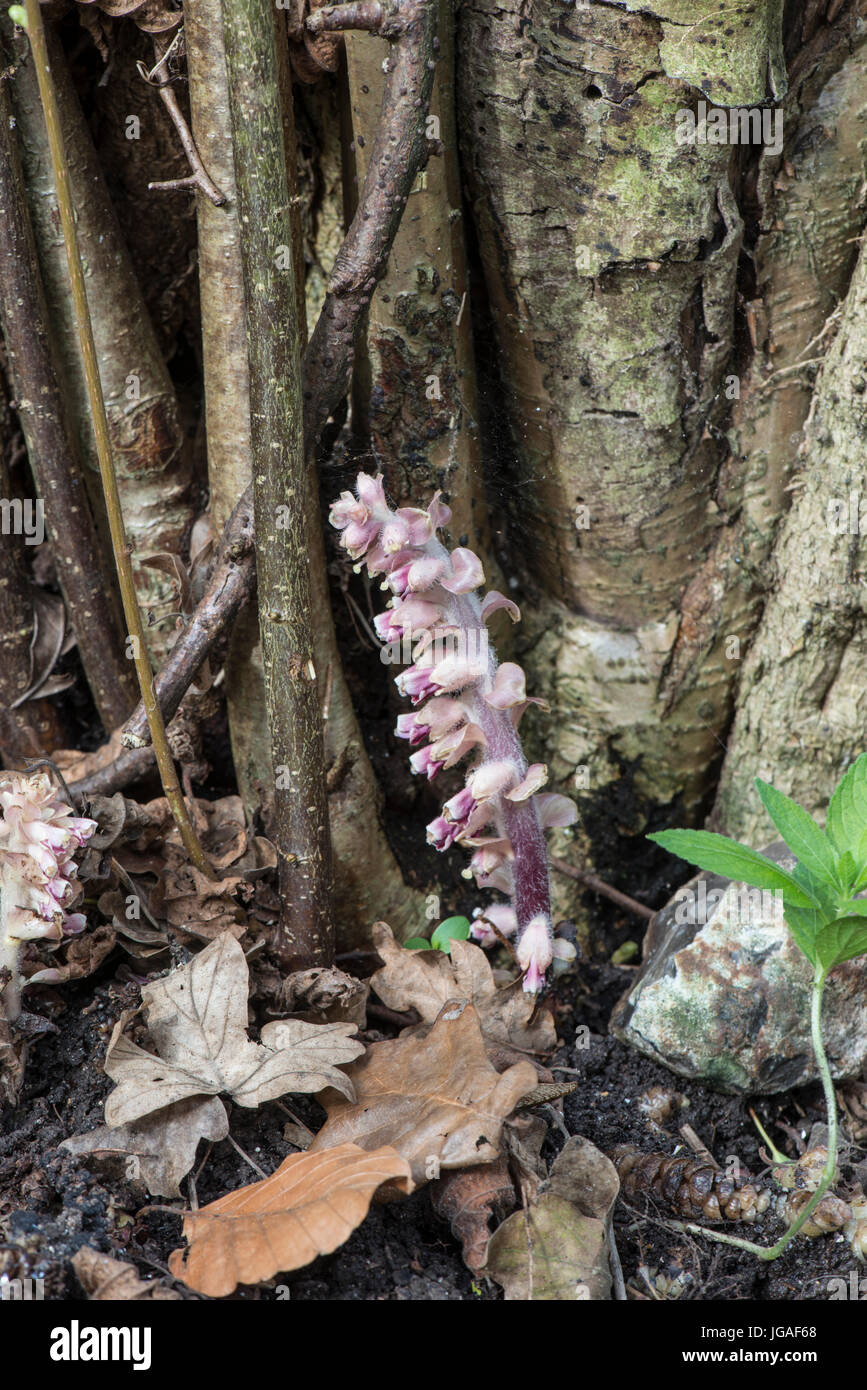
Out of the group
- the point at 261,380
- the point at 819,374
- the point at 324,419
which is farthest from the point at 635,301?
the point at 261,380

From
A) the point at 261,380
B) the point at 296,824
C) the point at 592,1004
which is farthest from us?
the point at 592,1004

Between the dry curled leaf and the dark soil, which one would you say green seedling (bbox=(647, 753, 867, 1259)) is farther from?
the dry curled leaf

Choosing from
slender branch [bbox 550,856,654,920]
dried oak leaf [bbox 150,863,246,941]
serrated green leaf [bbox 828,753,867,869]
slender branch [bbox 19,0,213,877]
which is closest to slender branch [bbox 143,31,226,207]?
slender branch [bbox 19,0,213,877]

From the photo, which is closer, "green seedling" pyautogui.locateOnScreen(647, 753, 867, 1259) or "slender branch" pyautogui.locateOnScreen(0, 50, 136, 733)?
"green seedling" pyautogui.locateOnScreen(647, 753, 867, 1259)

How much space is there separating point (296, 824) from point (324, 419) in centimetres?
76

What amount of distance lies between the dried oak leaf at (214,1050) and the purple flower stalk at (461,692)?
42cm

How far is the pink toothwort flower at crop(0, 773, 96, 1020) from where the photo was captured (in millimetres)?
1782

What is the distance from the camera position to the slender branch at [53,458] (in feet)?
6.92

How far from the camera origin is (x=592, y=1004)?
8.04ft

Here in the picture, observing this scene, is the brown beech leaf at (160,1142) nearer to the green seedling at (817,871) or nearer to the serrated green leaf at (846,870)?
the green seedling at (817,871)

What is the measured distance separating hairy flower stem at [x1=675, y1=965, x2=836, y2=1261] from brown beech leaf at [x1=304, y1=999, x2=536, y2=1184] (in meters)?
0.46

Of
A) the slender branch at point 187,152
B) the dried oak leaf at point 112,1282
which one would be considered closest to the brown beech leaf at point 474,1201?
the dried oak leaf at point 112,1282

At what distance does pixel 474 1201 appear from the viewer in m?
1.71

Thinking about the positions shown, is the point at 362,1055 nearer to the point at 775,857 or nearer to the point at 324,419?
the point at 775,857
